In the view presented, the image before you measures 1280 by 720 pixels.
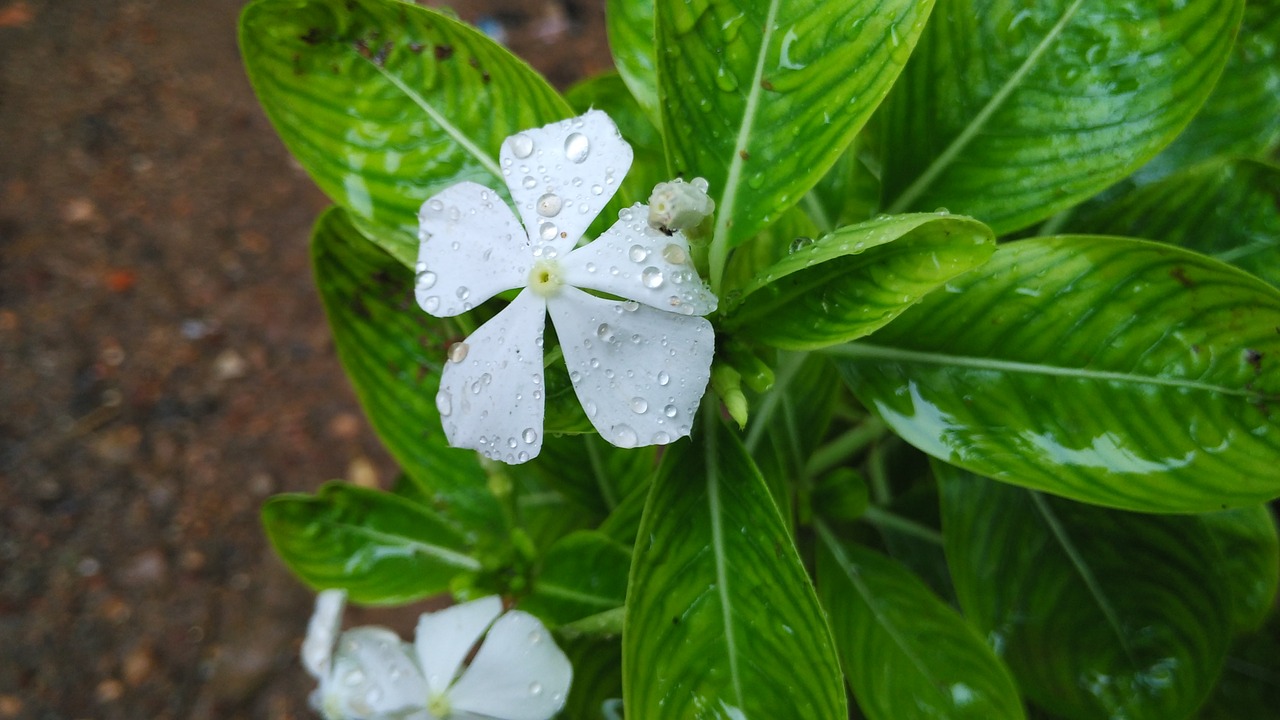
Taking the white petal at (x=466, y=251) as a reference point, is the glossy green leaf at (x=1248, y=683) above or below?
below

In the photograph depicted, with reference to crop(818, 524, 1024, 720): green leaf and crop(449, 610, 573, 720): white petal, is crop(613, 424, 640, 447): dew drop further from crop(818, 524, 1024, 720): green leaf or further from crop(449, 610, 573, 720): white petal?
crop(818, 524, 1024, 720): green leaf

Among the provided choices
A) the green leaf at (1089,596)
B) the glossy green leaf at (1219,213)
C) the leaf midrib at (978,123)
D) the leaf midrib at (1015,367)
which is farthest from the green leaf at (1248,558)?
the leaf midrib at (978,123)

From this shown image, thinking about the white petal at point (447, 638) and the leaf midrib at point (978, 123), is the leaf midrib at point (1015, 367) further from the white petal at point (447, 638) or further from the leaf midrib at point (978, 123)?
the white petal at point (447, 638)

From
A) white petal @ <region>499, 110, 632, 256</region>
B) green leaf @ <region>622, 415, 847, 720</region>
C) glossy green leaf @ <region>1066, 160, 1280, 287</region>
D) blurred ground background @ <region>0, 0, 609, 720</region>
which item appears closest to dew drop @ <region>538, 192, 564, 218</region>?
white petal @ <region>499, 110, 632, 256</region>

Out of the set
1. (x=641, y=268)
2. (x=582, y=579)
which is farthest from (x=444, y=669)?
(x=641, y=268)

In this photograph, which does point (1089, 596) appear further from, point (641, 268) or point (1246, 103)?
point (641, 268)

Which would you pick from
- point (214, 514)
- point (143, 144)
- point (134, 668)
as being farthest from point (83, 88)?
Answer: point (134, 668)
